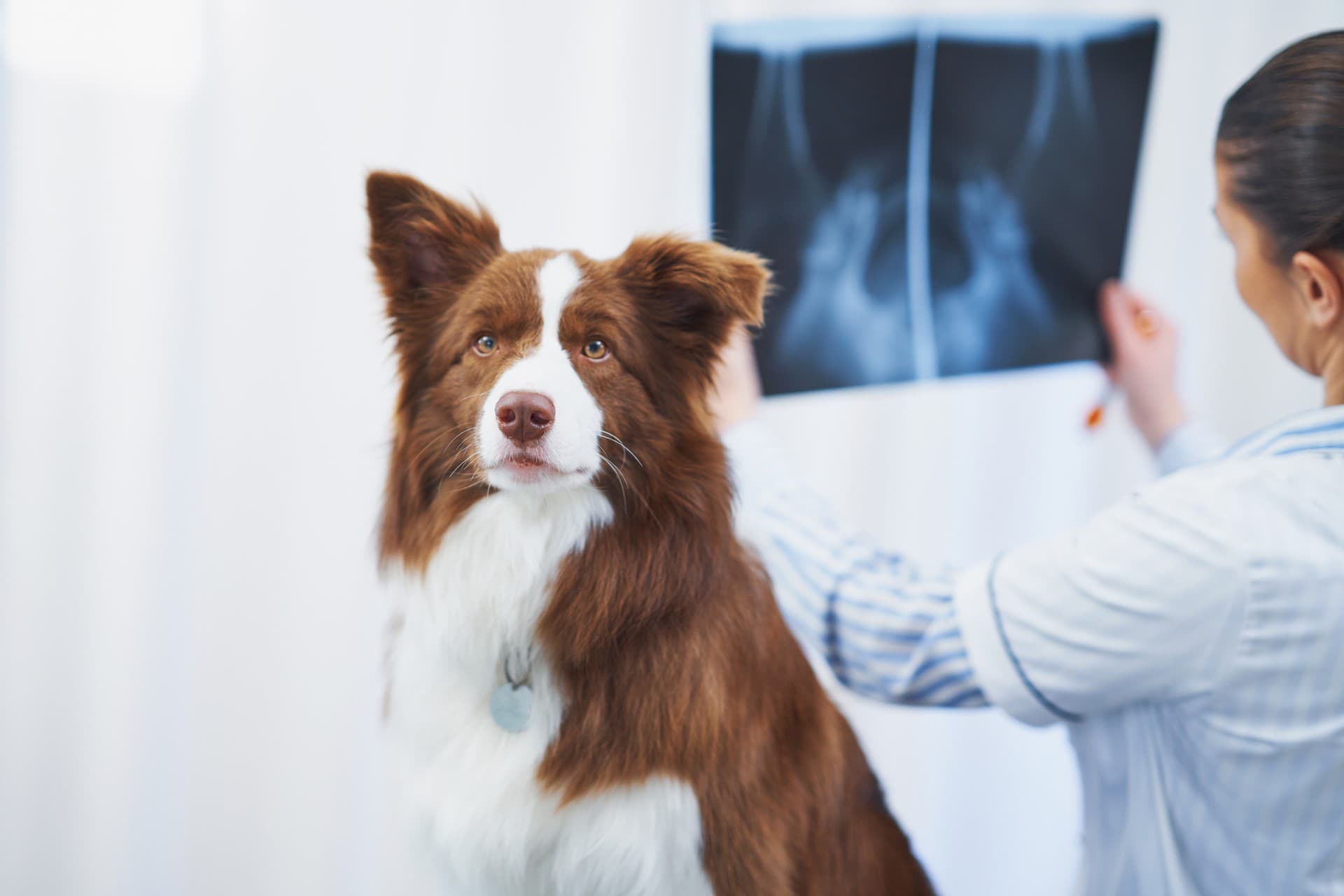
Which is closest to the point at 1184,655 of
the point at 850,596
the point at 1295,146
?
the point at 850,596

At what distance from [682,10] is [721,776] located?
65.4 inches

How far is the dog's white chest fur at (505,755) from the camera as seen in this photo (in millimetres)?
1063

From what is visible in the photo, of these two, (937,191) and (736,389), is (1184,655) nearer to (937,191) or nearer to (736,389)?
(736,389)

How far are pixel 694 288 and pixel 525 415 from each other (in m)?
0.30

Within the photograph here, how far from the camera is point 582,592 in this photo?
43.6 inches

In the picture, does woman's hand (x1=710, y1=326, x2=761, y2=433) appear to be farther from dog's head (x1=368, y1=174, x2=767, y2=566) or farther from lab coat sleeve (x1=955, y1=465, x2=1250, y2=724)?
lab coat sleeve (x1=955, y1=465, x2=1250, y2=724)

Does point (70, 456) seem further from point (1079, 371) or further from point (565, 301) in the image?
point (1079, 371)

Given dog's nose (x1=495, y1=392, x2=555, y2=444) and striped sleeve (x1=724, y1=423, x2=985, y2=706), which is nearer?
dog's nose (x1=495, y1=392, x2=555, y2=444)

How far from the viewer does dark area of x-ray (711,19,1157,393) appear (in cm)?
158

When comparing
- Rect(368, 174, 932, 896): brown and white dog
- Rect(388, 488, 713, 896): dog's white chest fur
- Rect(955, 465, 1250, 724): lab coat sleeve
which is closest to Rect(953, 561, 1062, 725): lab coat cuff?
Rect(955, 465, 1250, 724): lab coat sleeve

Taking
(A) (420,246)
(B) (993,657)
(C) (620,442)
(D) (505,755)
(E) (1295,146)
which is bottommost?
(D) (505,755)

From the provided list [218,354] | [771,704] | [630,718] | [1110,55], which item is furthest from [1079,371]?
[218,354]

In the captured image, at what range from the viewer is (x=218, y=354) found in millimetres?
1976

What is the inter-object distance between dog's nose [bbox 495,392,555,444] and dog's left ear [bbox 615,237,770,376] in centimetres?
25
